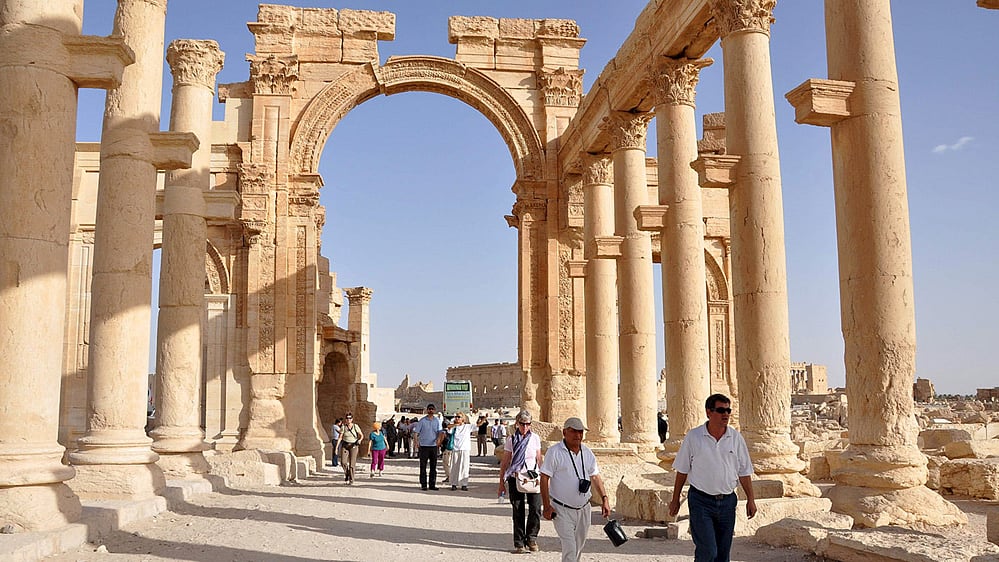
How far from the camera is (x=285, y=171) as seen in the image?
69.5 feet

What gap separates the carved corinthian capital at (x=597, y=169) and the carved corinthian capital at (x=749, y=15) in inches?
323

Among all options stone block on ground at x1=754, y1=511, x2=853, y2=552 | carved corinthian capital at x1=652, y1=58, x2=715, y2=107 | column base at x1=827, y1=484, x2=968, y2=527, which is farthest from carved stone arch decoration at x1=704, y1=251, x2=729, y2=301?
stone block on ground at x1=754, y1=511, x2=853, y2=552

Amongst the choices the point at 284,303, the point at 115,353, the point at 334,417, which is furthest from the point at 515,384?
the point at 115,353

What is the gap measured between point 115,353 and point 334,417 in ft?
61.4

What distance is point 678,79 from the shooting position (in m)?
14.0

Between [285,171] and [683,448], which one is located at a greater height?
[285,171]

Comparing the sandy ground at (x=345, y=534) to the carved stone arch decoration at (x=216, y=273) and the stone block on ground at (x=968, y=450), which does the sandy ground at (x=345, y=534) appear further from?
the carved stone arch decoration at (x=216, y=273)

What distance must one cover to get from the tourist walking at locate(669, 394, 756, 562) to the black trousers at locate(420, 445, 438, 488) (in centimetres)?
1050

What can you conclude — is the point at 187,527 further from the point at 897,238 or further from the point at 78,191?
the point at 78,191

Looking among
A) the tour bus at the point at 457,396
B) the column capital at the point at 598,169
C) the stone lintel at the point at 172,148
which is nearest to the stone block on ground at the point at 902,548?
the stone lintel at the point at 172,148

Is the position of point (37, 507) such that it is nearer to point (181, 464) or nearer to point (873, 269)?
point (181, 464)

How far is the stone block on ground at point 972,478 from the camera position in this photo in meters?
11.8

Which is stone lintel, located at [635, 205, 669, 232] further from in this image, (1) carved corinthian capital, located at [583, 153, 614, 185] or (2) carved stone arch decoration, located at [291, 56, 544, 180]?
(2) carved stone arch decoration, located at [291, 56, 544, 180]

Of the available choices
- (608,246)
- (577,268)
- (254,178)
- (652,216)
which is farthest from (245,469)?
(577,268)
